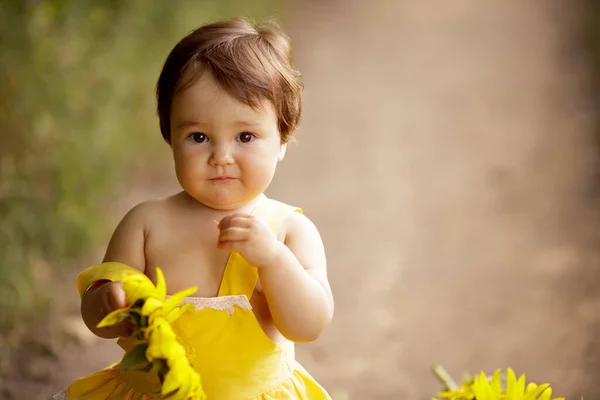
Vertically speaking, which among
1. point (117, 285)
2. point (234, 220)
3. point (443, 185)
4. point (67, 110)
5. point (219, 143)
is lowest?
point (117, 285)

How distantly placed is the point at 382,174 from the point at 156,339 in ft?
7.14

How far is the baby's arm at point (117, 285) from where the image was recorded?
96 cm

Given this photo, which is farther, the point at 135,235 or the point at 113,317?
the point at 135,235

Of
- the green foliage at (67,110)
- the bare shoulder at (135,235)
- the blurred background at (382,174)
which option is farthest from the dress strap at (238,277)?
the green foliage at (67,110)

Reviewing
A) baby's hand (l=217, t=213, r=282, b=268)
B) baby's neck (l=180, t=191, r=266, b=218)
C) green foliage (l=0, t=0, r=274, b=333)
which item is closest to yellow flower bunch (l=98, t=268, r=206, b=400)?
baby's hand (l=217, t=213, r=282, b=268)

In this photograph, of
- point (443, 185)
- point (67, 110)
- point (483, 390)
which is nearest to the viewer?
point (483, 390)

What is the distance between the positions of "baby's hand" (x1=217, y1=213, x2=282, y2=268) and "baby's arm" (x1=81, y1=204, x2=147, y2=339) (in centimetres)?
14

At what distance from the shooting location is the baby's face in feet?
3.44

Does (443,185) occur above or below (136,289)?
above

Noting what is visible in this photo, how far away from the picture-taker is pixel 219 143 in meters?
1.06

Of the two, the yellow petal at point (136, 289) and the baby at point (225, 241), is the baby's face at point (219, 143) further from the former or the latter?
the yellow petal at point (136, 289)

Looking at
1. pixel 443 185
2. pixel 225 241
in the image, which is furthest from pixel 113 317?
pixel 443 185

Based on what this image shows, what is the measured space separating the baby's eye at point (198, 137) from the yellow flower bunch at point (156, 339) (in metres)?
0.23

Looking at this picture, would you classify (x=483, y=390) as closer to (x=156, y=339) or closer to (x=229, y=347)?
(x=229, y=347)
